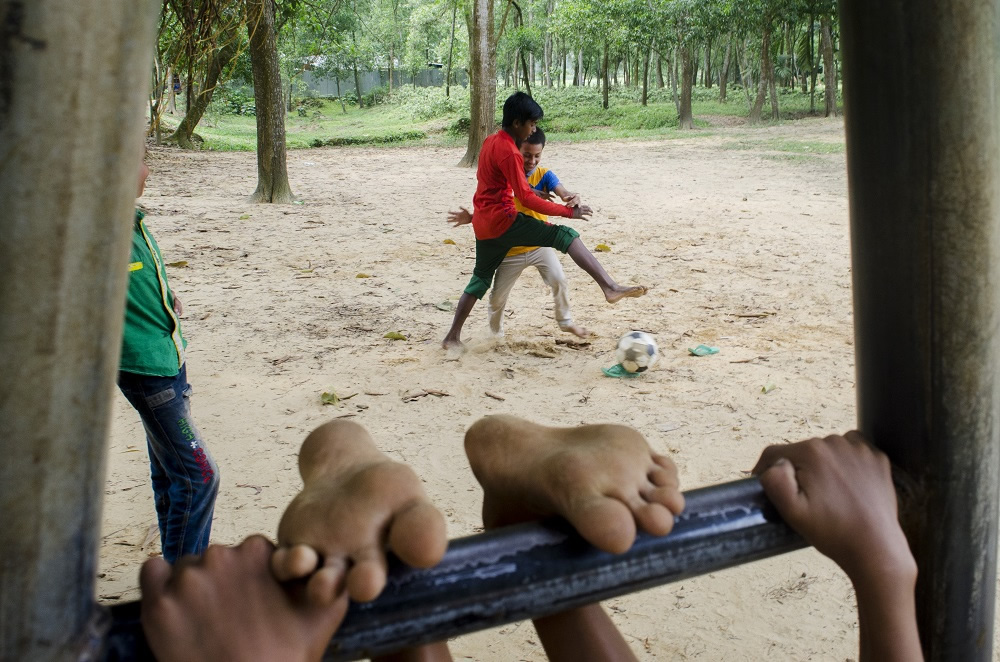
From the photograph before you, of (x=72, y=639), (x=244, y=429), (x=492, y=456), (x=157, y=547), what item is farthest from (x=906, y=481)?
(x=244, y=429)

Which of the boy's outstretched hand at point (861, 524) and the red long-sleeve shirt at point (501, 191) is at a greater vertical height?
the red long-sleeve shirt at point (501, 191)

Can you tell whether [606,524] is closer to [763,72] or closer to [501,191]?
[501,191]

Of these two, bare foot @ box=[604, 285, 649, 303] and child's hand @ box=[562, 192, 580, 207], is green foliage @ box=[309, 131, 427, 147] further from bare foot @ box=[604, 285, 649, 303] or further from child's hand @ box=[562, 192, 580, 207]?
bare foot @ box=[604, 285, 649, 303]

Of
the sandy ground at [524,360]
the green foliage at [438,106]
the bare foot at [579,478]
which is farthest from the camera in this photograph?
the green foliage at [438,106]

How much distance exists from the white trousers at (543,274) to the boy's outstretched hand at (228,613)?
413 cm

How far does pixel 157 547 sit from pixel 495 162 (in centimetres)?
261

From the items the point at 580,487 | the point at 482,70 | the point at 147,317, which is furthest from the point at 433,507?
the point at 482,70

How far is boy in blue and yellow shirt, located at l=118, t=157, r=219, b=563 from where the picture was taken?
87.6 inches

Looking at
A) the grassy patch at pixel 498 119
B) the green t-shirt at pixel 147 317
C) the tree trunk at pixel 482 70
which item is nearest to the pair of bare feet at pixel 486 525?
the green t-shirt at pixel 147 317

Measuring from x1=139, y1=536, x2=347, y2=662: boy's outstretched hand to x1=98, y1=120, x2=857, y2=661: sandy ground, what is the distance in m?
1.73

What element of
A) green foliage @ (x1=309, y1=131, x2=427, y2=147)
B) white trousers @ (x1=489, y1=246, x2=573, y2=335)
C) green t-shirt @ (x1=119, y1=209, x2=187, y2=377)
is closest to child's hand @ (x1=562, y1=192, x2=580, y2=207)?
white trousers @ (x1=489, y1=246, x2=573, y2=335)

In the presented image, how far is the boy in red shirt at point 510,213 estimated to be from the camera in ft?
14.9

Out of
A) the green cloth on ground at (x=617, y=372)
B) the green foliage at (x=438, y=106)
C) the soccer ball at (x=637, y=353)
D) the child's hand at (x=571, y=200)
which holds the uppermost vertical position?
the green foliage at (x=438, y=106)

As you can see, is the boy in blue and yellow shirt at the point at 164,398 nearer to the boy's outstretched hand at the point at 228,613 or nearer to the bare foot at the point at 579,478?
the bare foot at the point at 579,478
